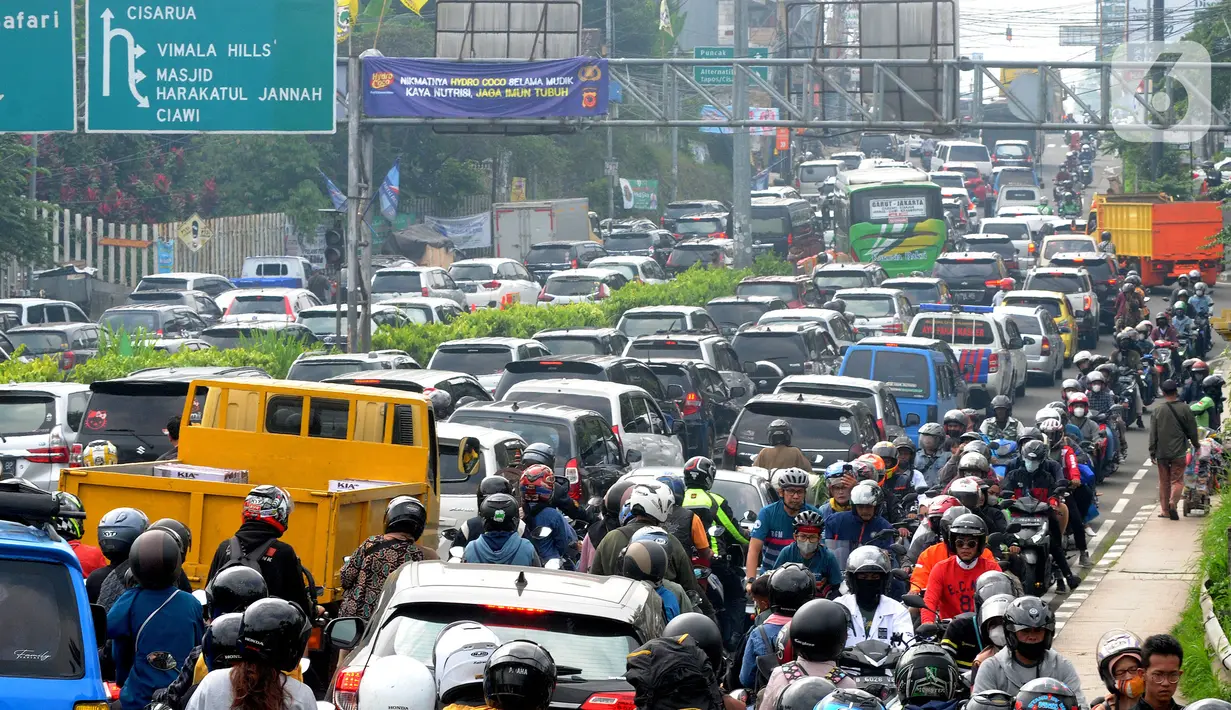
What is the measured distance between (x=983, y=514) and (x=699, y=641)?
6.61m

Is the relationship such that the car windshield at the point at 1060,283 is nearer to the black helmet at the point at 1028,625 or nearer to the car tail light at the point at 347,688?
the black helmet at the point at 1028,625

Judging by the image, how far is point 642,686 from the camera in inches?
247

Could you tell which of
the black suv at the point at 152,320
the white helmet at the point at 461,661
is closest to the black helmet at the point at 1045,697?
the white helmet at the point at 461,661

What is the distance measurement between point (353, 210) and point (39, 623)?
2112 cm

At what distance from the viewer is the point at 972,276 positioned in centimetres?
3922

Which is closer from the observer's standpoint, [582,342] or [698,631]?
[698,631]

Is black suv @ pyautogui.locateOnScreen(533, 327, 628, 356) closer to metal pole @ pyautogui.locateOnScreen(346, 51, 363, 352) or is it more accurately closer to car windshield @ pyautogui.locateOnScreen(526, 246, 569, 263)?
metal pole @ pyautogui.locateOnScreen(346, 51, 363, 352)

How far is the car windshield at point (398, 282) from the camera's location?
37.6m

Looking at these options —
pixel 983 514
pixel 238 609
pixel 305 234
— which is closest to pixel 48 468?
pixel 983 514

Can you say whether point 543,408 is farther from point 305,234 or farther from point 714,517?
point 305,234

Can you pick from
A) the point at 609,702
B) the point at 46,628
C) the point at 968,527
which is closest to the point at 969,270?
the point at 968,527

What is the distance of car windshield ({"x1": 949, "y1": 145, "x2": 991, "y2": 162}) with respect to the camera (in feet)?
261

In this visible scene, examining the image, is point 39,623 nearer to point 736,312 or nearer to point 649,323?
point 649,323

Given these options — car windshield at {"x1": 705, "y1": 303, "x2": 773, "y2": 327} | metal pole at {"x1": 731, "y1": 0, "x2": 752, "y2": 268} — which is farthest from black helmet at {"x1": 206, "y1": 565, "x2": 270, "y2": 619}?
metal pole at {"x1": 731, "y1": 0, "x2": 752, "y2": 268}
